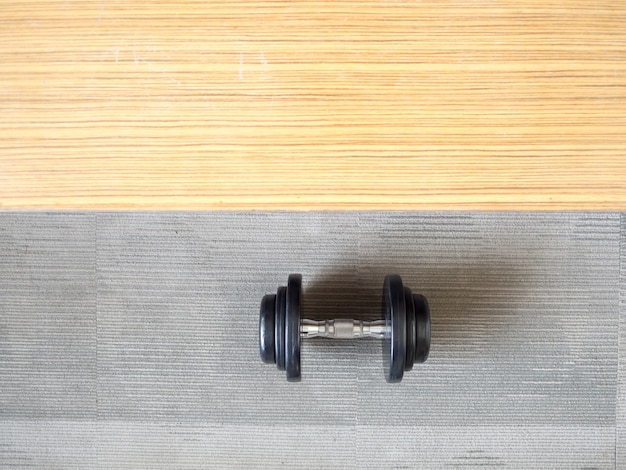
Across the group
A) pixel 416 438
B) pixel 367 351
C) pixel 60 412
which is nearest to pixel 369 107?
pixel 367 351

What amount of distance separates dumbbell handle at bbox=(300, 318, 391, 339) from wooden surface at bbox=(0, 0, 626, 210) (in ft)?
1.10

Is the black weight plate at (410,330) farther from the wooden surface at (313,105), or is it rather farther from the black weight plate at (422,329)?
the wooden surface at (313,105)

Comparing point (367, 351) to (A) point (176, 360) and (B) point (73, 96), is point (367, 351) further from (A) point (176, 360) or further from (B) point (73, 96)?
(B) point (73, 96)

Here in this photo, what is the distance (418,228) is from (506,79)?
459mm

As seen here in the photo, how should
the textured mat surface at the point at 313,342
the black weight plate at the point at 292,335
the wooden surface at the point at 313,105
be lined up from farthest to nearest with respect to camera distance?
the textured mat surface at the point at 313,342, the black weight plate at the point at 292,335, the wooden surface at the point at 313,105

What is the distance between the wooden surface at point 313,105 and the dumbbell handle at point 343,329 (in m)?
0.34

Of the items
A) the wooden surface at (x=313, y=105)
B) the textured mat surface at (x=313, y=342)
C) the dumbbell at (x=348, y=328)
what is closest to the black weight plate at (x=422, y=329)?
the dumbbell at (x=348, y=328)

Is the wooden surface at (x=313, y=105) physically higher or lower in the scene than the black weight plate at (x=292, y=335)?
higher

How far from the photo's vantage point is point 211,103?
0.59 metres

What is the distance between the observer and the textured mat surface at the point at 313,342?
102cm

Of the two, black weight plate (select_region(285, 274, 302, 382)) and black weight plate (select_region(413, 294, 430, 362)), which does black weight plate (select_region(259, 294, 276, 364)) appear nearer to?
black weight plate (select_region(285, 274, 302, 382))

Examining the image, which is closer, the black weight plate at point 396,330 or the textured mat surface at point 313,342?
the black weight plate at point 396,330

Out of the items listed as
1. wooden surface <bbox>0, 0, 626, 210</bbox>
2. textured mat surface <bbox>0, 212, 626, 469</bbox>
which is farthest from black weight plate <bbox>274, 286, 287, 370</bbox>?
wooden surface <bbox>0, 0, 626, 210</bbox>

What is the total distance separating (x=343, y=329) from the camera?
87cm
